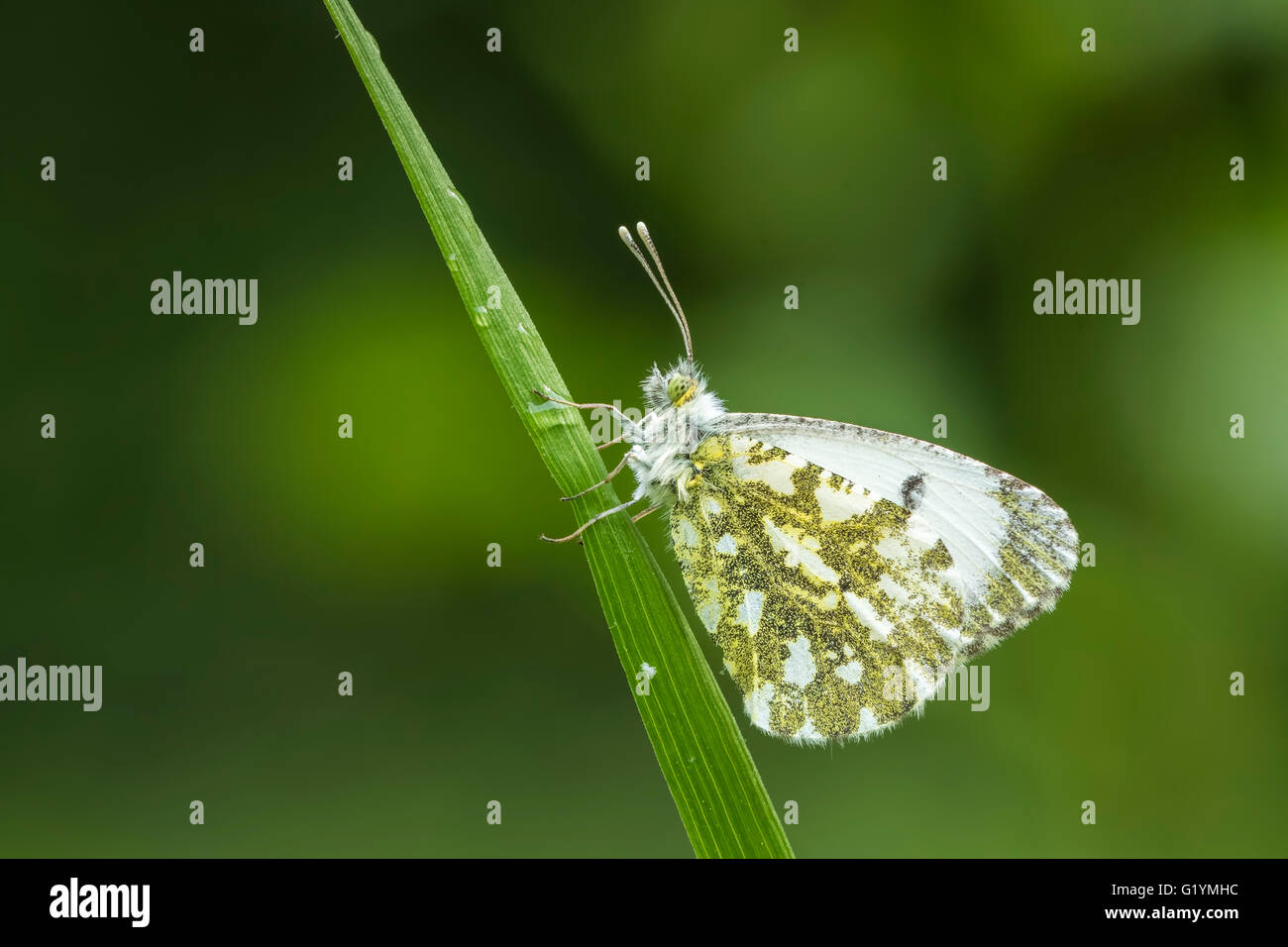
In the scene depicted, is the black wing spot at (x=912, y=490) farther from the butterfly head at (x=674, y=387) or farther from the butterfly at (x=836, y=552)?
the butterfly head at (x=674, y=387)

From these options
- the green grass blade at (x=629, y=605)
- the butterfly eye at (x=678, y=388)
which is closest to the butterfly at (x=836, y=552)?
the butterfly eye at (x=678, y=388)

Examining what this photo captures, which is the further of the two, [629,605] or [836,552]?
[836,552]

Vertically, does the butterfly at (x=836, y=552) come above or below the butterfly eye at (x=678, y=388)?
below

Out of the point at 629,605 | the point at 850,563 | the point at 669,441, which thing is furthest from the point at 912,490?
the point at 629,605

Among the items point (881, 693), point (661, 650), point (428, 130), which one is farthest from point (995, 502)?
point (428, 130)

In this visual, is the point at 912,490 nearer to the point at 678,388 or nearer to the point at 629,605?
the point at 678,388

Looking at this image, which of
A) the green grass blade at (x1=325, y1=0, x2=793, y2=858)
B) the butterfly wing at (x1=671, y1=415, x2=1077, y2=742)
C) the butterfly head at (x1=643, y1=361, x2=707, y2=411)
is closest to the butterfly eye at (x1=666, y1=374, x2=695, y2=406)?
the butterfly head at (x1=643, y1=361, x2=707, y2=411)

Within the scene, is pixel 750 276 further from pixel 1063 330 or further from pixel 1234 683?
pixel 1234 683
